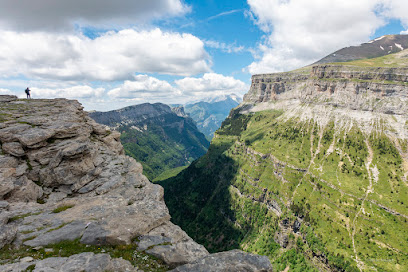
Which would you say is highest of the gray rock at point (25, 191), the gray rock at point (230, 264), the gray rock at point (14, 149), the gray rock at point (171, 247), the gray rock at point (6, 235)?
the gray rock at point (14, 149)

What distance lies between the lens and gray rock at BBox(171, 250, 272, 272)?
17938mm

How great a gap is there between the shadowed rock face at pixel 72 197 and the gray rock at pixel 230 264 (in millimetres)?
3140

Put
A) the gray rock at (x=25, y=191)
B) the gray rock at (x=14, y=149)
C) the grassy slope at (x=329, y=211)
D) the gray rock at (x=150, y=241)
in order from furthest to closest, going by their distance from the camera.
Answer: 1. the grassy slope at (x=329, y=211)
2. the gray rock at (x=14, y=149)
3. the gray rock at (x=25, y=191)
4. the gray rock at (x=150, y=241)

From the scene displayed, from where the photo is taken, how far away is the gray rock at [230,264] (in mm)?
17938

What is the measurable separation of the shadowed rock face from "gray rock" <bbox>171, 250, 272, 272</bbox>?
3.14 meters

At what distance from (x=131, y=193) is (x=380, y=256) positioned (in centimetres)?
15127

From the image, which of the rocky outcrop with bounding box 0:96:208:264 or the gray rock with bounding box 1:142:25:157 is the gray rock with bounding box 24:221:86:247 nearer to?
the rocky outcrop with bounding box 0:96:208:264

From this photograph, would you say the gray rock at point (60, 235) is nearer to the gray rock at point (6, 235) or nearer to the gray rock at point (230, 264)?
the gray rock at point (6, 235)

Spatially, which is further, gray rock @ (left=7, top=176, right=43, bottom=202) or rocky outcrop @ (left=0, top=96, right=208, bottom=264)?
gray rock @ (left=7, top=176, right=43, bottom=202)

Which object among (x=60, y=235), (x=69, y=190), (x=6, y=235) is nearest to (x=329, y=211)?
(x=69, y=190)

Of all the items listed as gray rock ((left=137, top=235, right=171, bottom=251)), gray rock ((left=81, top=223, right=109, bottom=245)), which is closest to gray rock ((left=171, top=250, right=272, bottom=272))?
gray rock ((left=137, top=235, right=171, bottom=251))

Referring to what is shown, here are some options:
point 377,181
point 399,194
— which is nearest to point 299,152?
point 377,181

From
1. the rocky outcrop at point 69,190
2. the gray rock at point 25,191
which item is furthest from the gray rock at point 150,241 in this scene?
the gray rock at point 25,191

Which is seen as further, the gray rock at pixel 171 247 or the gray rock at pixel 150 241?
the gray rock at pixel 150 241
